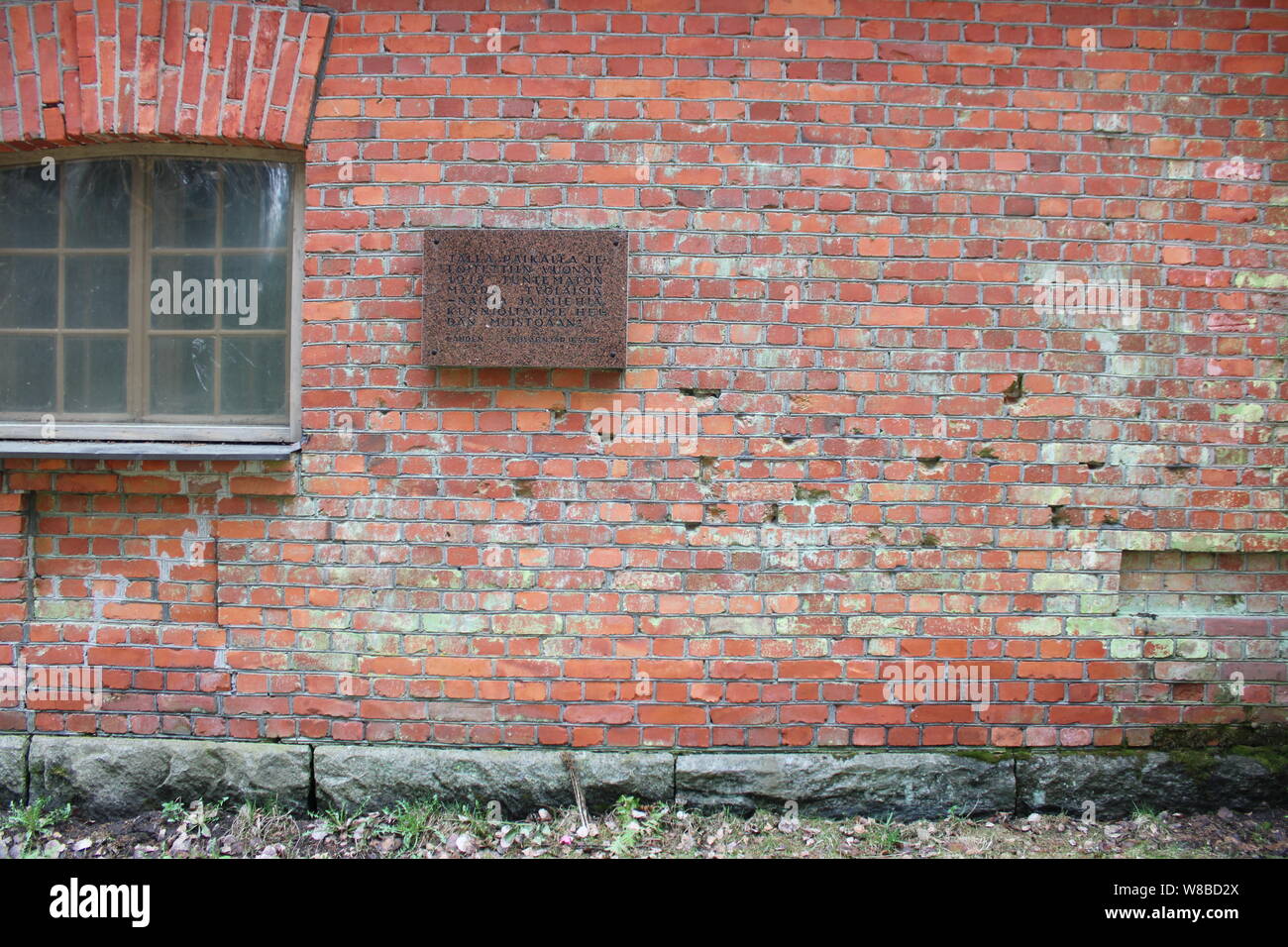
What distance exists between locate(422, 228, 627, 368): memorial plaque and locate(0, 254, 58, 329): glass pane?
1623 mm

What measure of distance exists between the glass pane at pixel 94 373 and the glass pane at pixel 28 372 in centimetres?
7

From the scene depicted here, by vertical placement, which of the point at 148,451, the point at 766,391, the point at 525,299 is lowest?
the point at 148,451

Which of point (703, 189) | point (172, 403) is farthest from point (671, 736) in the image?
point (172, 403)

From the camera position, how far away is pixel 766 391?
304 centimetres

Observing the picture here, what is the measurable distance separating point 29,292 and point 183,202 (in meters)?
0.74

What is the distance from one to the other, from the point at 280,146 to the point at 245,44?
0.36m

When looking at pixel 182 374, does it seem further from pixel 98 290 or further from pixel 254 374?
pixel 98 290

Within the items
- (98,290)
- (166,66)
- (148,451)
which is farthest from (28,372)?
(166,66)

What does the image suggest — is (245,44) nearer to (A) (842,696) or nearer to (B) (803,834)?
(A) (842,696)

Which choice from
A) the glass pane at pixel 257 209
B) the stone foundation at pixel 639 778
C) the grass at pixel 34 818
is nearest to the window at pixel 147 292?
the glass pane at pixel 257 209

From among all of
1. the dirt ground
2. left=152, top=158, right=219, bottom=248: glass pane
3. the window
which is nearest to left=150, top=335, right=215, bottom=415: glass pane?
the window

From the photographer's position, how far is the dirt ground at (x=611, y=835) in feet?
9.59

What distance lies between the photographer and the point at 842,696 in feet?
10.1

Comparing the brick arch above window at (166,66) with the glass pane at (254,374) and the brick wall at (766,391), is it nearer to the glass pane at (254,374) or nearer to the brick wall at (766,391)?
the brick wall at (766,391)
